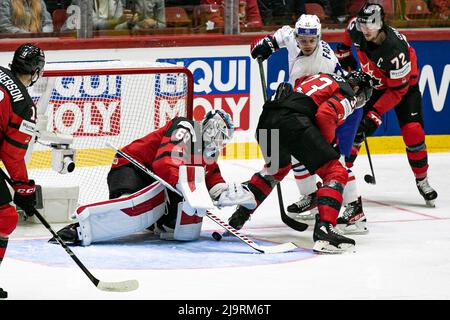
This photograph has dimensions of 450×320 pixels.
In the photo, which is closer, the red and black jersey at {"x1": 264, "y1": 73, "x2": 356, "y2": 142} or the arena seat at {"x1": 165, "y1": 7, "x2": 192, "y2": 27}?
the red and black jersey at {"x1": 264, "y1": 73, "x2": 356, "y2": 142}

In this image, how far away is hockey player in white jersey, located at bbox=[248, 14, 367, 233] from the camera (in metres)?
6.41

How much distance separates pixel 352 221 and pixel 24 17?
303 cm

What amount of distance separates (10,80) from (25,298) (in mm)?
924

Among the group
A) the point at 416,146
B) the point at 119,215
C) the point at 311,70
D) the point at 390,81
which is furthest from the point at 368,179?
the point at 119,215

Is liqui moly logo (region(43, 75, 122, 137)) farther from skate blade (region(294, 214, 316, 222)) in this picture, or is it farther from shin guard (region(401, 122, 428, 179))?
shin guard (region(401, 122, 428, 179))

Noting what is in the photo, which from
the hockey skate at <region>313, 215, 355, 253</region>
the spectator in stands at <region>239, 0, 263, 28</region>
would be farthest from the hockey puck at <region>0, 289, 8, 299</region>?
the spectator in stands at <region>239, 0, 263, 28</region>

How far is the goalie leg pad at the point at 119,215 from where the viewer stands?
582cm

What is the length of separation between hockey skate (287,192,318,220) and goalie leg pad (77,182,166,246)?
48.5 inches

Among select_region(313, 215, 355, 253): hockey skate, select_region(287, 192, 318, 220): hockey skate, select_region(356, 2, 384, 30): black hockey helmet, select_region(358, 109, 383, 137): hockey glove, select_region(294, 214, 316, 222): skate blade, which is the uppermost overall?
select_region(356, 2, 384, 30): black hockey helmet

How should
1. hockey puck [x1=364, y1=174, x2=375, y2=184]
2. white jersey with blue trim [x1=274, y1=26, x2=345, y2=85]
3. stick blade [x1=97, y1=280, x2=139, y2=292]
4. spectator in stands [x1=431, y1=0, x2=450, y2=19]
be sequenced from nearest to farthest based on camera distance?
1. stick blade [x1=97, y1=280, x2=139, y2=292]
2. white jersey with blue trim [x1=274, y1=26, x2=345, y2=85]
3. hockey puck [x1=364, y1=174, x2=375, y2=184]
4. spectator in stands [x1=431, y1=0, x2=450, y2=19]

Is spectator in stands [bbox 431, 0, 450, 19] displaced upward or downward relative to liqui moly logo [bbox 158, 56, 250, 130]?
upward

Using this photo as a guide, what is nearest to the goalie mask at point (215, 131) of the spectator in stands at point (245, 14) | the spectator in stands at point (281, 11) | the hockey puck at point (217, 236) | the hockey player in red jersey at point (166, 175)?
the hockey player in red jersey at point (166, 175)

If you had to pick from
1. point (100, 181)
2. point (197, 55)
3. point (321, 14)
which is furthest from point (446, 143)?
point (100, 181)

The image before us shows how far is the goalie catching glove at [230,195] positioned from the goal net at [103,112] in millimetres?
1096
